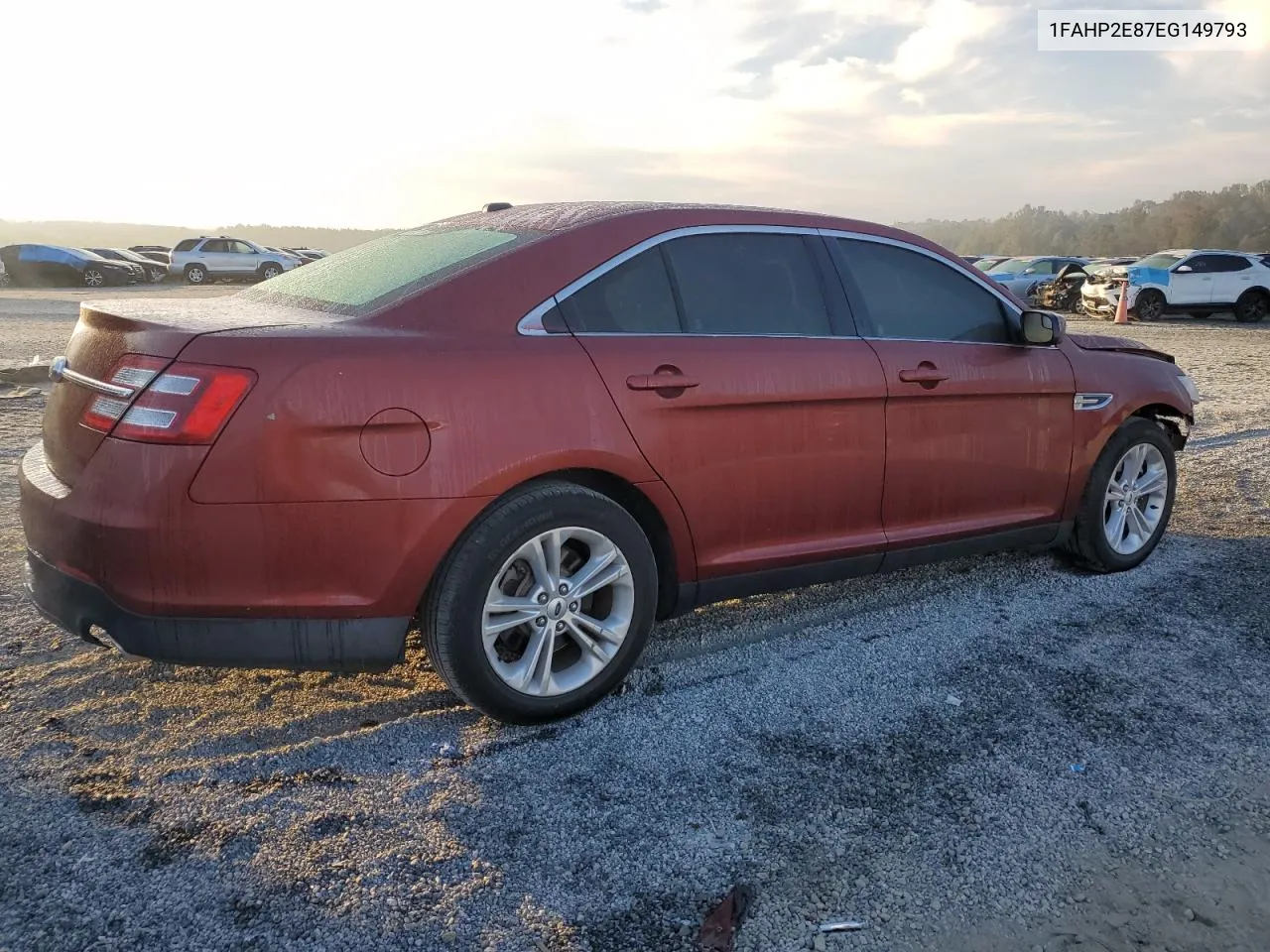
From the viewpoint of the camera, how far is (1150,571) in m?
4.75

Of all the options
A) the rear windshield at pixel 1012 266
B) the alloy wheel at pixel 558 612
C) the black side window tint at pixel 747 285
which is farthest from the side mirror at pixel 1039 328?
the rear windshield at pixel 1012 266

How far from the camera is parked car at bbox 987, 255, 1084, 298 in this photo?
25.1 metres

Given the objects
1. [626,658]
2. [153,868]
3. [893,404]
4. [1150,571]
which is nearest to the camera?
[153,868]

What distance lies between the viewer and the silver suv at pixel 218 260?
33.1 metres

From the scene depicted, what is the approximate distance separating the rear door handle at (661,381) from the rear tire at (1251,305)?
22535 mm

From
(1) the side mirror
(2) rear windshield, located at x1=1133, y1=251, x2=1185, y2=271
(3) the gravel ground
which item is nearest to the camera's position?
(3) the gravel ground

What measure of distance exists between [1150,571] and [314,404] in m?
3.99

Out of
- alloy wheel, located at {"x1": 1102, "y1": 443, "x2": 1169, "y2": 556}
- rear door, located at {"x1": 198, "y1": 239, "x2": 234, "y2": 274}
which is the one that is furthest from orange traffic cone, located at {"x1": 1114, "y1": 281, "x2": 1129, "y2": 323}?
rear door, located at {"x1": 198, "y1": 239, "x2": 234, "y2": 274}

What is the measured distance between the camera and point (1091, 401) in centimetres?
444

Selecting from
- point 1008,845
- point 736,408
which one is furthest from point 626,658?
point 1008,845

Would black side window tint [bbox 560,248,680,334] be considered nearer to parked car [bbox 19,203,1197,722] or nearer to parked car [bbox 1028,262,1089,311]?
parked car [bbox 19,203,1197,722]

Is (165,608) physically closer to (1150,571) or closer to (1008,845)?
(1008,845)

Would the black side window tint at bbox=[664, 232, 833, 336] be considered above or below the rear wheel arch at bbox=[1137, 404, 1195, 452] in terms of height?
above

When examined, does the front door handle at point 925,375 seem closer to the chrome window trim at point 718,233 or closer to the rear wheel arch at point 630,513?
the chrome window trim at point 718,233
